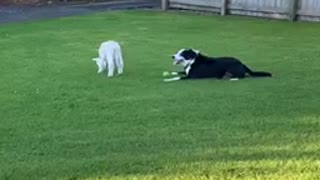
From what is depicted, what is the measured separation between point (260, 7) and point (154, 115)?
36.2 feet

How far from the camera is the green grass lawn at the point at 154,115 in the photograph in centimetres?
501

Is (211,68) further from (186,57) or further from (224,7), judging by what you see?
(224,7)

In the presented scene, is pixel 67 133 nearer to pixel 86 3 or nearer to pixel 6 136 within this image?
pixel 6 136

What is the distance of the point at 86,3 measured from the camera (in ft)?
71.1

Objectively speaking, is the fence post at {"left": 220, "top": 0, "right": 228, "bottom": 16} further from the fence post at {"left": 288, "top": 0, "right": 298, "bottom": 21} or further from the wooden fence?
the fence post at {"left": 288, "top": 0, "right": 298, "bottom": 21}

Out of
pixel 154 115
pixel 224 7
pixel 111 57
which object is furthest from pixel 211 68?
pixel 224 7

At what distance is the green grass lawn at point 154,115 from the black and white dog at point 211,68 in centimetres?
16

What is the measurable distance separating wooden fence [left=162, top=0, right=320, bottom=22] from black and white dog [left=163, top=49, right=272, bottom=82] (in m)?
7.85

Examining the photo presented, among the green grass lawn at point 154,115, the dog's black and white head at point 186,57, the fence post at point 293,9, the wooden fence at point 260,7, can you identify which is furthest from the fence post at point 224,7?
the dog's black and white head at point 186,57

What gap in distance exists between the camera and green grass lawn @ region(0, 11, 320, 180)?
5008mm

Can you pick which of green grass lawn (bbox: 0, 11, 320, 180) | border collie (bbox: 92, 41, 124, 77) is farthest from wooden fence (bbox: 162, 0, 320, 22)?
border collie (bbox: 92, 41, 124, 77)

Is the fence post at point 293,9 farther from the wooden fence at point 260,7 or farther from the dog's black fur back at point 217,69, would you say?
the dog's black fur back at point 217,69

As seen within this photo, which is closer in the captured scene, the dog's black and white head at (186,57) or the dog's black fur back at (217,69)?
the dog's black fur back at (217,69)

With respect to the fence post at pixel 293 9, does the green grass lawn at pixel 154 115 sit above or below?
above
